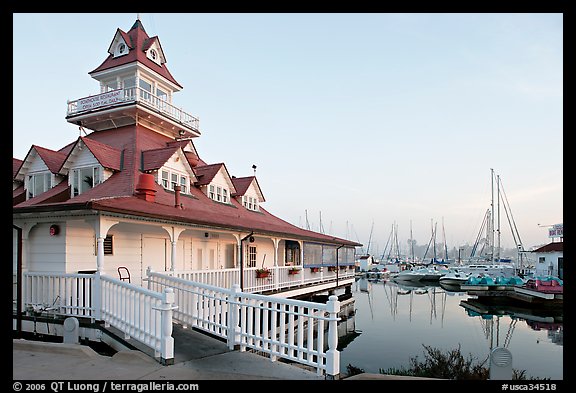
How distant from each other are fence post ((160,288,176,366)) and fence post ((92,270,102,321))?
228 cm

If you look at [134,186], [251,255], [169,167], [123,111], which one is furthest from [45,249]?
[251,255]

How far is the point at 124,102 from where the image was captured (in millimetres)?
17203

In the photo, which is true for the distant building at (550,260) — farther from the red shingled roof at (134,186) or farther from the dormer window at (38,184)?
the dormer window at (38,184)

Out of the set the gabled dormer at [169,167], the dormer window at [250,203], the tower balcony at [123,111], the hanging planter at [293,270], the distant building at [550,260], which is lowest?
the distant building at [550,260]

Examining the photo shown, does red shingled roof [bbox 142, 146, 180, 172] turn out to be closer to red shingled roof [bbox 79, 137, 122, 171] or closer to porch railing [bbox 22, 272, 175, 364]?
red shingled roof [bbox 79, 137, 122, 171]

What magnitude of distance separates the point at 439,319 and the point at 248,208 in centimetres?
1409

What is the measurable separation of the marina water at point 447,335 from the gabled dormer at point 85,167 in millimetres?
10619

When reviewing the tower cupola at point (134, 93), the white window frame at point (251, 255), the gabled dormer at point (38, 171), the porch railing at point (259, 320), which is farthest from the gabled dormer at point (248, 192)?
the porch railing at point (259, 320)

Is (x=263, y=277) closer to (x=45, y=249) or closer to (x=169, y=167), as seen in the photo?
(x=169, y=167)

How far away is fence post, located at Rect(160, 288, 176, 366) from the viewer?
687 cm

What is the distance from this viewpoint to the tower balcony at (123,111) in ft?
56.8

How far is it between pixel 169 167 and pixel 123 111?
393cm

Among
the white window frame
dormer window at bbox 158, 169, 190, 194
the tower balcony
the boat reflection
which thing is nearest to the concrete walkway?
dormer window at bbox 158, 169, 190, 194

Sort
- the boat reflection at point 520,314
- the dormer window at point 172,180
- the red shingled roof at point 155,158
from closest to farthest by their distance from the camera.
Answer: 1. the red shingled roof at point 155,158
2. the dormer window at point 172,180
3. the boat reflection at point 520,314
